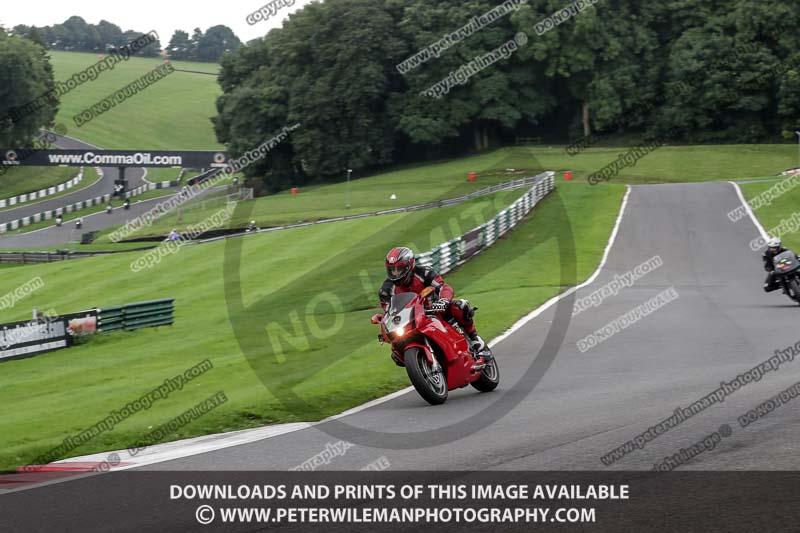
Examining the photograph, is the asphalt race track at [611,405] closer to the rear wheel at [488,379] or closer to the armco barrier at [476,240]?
the rear wheel at [488,379]

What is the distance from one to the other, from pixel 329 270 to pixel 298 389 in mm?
20208

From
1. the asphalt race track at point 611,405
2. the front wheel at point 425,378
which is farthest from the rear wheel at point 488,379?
the front wheel at point 425,378

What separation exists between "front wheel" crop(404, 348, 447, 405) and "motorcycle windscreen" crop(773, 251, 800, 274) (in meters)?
13.0

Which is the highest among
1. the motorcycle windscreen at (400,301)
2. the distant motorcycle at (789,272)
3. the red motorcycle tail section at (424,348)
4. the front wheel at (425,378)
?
the motorcycle windscreen at (400,301)

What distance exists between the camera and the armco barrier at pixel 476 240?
30.0 m

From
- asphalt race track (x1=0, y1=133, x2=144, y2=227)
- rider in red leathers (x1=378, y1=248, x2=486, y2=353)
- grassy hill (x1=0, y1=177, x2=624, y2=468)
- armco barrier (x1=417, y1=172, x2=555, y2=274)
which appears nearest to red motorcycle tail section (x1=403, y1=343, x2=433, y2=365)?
rider in red leathers (x1=378, y1=248, x2=486, y2=353)

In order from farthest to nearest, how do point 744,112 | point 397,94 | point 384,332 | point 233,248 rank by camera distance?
1. point 397,94
2. point 744,112
3. point 233,248
4. point 384,332

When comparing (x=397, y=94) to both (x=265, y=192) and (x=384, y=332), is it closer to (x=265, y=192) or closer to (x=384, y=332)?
(x=265, y=192)

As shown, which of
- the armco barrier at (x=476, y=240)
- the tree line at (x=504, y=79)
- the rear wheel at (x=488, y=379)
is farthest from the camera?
the tree line at (x=504, y=79)

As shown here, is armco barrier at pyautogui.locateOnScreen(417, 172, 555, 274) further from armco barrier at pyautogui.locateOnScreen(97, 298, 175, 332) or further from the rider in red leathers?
the rider in red leathers

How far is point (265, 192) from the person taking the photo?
89.9 meters

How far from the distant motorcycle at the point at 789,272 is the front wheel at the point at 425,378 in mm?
13057

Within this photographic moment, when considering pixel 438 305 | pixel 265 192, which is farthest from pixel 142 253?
pixel 265 192

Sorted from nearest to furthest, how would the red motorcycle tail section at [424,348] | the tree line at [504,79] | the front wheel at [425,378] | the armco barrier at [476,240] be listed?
the front wheel at [425,378] → the red motorcycle tail section at [424,348] → the armco barrier at [476,240] → the tree line at [504,79]
